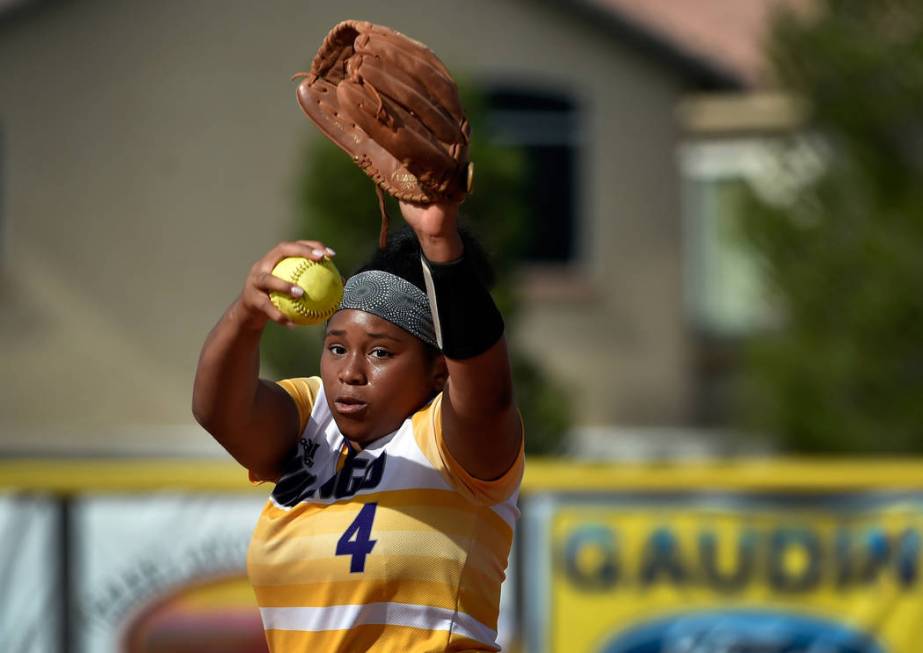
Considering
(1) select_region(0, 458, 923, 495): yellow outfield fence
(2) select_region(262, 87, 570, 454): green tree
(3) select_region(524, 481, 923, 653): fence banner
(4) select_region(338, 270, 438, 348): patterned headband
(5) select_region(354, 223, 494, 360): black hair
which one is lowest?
(4) select_region(338, 270, 438, 348): patterned headband

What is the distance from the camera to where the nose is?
2686 millimetres

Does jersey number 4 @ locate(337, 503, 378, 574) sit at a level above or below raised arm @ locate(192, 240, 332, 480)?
below

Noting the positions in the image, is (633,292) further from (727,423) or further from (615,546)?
(615,546)

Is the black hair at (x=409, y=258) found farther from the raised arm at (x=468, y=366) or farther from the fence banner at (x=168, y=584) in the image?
the fence banner at (x=168, y=584)

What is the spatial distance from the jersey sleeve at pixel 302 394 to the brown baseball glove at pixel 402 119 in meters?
0.53

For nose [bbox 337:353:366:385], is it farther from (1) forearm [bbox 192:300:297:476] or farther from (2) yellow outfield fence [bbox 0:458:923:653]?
(2) yellow outfield fence [bbox 0:458:923:653]

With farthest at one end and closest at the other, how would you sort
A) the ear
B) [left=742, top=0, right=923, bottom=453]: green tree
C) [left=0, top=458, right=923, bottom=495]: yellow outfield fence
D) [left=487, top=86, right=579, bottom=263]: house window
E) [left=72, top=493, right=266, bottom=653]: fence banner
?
[left=487, top=86, right=579, bottom=263]: house window → [left=742, top=0, right=923, bottom=453]: green tree → [left=0, top=458, right=923, bottom=495]: yellow outfield fence → [left=72, top=493, right=266, bottom=653]: fence banner → the ear

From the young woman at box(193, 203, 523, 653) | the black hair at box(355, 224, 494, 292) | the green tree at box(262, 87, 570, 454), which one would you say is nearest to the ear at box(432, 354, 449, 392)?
the young woman at box(193, 203, 523, 653)

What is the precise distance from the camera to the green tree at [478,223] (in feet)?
28.4

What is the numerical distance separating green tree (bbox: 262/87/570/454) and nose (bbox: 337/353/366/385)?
5.77 m

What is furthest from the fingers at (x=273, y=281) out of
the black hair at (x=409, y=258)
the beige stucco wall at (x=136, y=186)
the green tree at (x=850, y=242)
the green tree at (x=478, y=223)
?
the beige stucco wall at (x=136, y=186)

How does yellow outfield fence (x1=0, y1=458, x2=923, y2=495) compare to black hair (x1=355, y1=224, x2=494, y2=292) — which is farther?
yellow outfield fence (x1=0, y1=458, x2=923, y2=495)

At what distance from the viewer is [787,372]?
452 inches

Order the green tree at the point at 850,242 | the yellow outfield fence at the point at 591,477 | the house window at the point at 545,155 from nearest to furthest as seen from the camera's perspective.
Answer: the yellow outfield fence at the point at 591,477 → the green tree at the point at 850,242 → the house window at the point at 545,155
